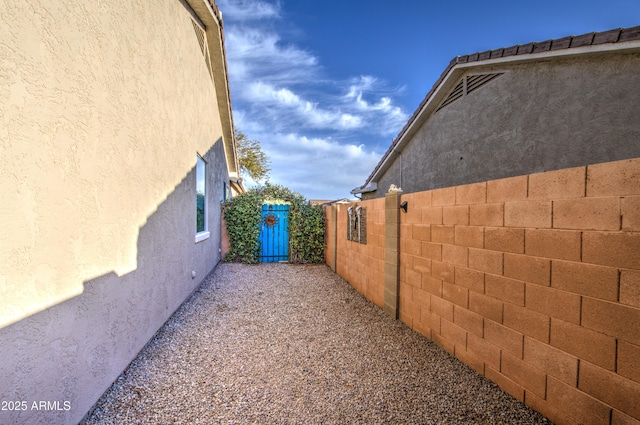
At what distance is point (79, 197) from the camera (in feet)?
6.31

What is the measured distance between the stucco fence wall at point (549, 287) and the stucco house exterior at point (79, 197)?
3.22 m

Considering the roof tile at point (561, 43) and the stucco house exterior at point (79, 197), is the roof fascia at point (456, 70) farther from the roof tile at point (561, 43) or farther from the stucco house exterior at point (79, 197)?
the stucco house exterior at point (79, 197)

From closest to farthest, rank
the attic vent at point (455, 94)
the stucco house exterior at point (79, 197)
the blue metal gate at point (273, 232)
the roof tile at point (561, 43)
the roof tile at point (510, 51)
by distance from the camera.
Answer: the stucco house exterior at point (79, 197) < the roof tile at point (561, 43) < the roof tile at point (510, 51) < the attic vent at point (455, 94) < the blue metal gate at point (273, 232)

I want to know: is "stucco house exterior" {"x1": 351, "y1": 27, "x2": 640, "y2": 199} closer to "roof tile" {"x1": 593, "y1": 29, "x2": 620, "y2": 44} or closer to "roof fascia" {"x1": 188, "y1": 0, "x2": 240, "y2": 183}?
"roof tile" {"x1": 593, "y1": 29, "x2": 620, "y2": 44}

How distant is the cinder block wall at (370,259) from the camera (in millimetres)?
4742

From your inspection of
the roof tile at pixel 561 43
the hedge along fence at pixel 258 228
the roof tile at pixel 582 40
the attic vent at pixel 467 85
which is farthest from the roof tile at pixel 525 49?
the hedge along fence at pixel 258 228

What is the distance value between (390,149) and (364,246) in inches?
226

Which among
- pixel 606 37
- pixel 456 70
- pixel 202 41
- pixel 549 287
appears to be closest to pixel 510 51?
pixel 456 70

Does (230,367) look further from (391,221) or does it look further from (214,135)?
(214,135)

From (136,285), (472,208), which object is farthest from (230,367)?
(472,208)

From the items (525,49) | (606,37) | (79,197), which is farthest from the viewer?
(525,49)

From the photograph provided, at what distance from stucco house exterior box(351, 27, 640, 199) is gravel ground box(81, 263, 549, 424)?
3897 mm

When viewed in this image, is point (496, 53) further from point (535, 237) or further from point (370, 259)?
point (535, 237)

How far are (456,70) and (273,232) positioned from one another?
693 centimetres
